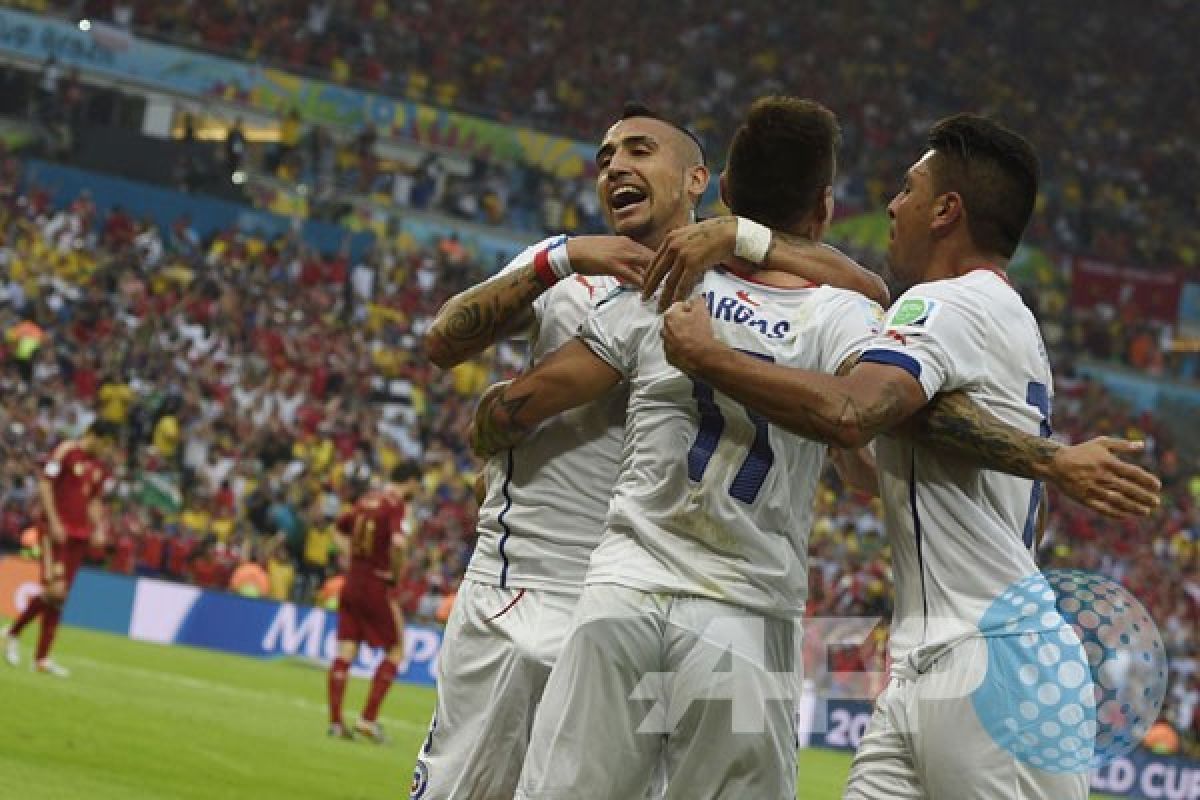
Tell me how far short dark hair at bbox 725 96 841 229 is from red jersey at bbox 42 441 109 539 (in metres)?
11.8

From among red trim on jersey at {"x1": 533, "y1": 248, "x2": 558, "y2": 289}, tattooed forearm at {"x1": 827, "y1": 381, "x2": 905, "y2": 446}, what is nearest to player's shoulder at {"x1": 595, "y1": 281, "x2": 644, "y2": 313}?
red trim on jersey at {"x1": 533, "y1": 248, "x2": 558, "y2": 289}

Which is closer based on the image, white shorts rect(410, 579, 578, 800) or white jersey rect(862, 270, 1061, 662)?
white jersey rect(862, 270, 1061, 662)

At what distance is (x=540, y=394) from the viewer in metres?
4.98

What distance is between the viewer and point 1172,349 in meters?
36.8

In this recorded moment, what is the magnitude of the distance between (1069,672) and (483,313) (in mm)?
1825

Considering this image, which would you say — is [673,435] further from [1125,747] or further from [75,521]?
[75,521]

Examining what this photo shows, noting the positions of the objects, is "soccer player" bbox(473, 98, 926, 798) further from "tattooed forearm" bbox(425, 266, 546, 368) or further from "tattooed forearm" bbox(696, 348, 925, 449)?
"tattooed forearm" bbox(425, 266, 546, 368)

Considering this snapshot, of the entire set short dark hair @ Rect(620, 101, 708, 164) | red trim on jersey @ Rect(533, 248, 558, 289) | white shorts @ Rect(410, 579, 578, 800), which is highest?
short dark hair @ Rect(620, 101, 708, 164)

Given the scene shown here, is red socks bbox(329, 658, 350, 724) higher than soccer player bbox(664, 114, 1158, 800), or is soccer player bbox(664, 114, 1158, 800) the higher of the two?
soccer player bbox(664, 114, 1158, 800)

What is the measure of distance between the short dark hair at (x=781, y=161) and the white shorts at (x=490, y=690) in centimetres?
125

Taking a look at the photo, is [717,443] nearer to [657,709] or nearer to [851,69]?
[657,709]

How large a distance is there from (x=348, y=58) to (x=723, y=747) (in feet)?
103

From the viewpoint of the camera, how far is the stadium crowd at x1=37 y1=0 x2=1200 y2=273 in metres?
35.2

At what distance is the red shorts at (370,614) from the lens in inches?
582
